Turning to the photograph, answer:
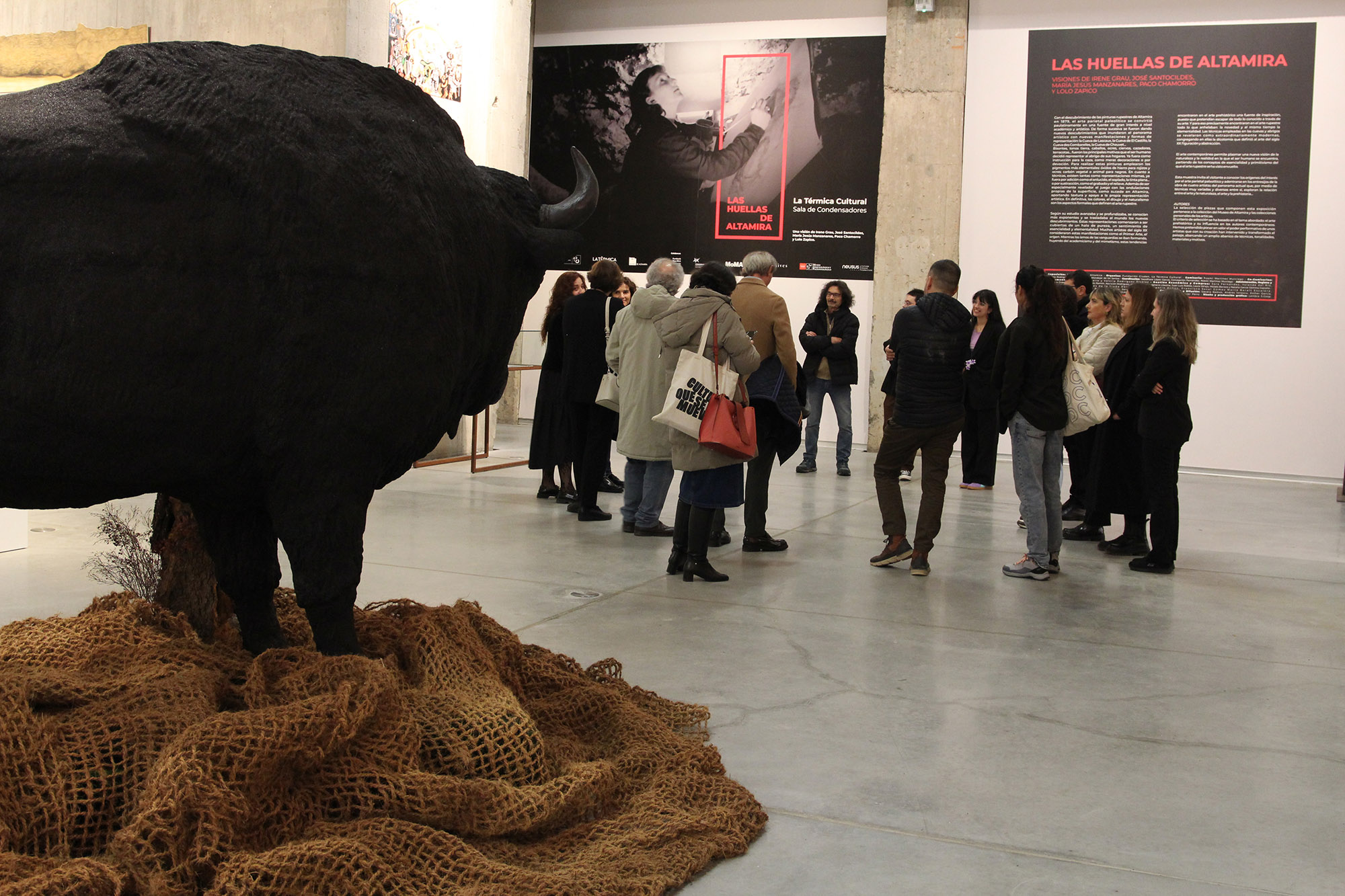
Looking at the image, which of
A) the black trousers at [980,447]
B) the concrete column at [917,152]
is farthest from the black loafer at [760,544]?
the concrete column at [917,152]

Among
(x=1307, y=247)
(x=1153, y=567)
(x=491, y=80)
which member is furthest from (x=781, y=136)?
(x=1153, y=567)

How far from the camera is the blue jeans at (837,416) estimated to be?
1107 cm

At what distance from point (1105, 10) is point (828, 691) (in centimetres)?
1012

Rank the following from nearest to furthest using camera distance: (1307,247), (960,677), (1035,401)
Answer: (960,677)
(1035,401)
(1307,247)

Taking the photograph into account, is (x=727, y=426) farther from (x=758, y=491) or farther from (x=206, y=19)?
(x=206, y=19)

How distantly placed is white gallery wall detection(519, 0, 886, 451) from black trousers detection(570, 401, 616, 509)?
509cm

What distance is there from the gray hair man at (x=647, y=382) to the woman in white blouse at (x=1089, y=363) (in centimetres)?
270

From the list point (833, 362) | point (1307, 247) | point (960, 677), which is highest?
point (1307, 247)

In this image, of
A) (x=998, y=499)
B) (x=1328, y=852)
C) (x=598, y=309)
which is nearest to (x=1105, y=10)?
(x=998, y=499)

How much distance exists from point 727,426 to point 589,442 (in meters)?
2.39

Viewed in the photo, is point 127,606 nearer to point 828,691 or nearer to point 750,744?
point 750,744

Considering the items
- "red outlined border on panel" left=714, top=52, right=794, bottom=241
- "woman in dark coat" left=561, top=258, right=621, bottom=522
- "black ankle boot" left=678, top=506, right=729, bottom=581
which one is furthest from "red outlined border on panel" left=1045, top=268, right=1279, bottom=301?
"black ankle boot" left=678, top=506, right=729, bottom=581

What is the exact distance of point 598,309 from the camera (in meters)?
8.20

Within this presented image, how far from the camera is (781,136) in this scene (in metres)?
13.1
